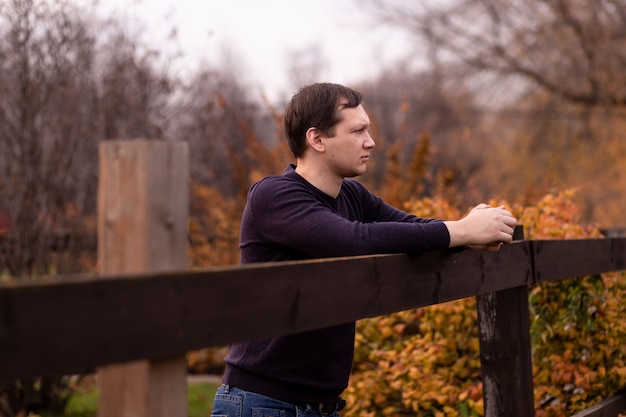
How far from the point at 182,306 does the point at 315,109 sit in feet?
4.47

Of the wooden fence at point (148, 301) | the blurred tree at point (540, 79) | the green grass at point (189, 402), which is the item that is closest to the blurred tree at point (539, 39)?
the blurred tree at point (540, 79)

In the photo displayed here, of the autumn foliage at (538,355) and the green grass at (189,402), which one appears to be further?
the green grass at (189,402)

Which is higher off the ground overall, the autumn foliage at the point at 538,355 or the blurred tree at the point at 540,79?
the blurred tree at the point at 540,79

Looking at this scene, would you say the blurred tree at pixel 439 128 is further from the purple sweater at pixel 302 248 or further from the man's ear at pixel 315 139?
the purple sweater at pixel 302 248

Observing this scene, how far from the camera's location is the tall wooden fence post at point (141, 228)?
1745 millimetres

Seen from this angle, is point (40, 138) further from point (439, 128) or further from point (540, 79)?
point (439, 128)

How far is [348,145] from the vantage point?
2.98 m

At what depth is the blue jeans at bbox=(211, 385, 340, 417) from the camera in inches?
110

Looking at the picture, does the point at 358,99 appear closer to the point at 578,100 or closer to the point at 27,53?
the point at 27,53

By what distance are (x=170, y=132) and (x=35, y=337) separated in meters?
9.52

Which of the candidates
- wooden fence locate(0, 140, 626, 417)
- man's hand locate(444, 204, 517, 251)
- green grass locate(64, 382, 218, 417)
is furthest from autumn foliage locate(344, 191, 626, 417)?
green grass locate(64, 382, 218, 417)

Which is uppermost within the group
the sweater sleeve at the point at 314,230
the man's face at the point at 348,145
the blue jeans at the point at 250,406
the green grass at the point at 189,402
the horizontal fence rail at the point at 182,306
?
the man's face at the point at 348,145

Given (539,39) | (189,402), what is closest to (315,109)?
(189,402)

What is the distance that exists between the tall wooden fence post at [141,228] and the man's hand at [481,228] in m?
1.29
